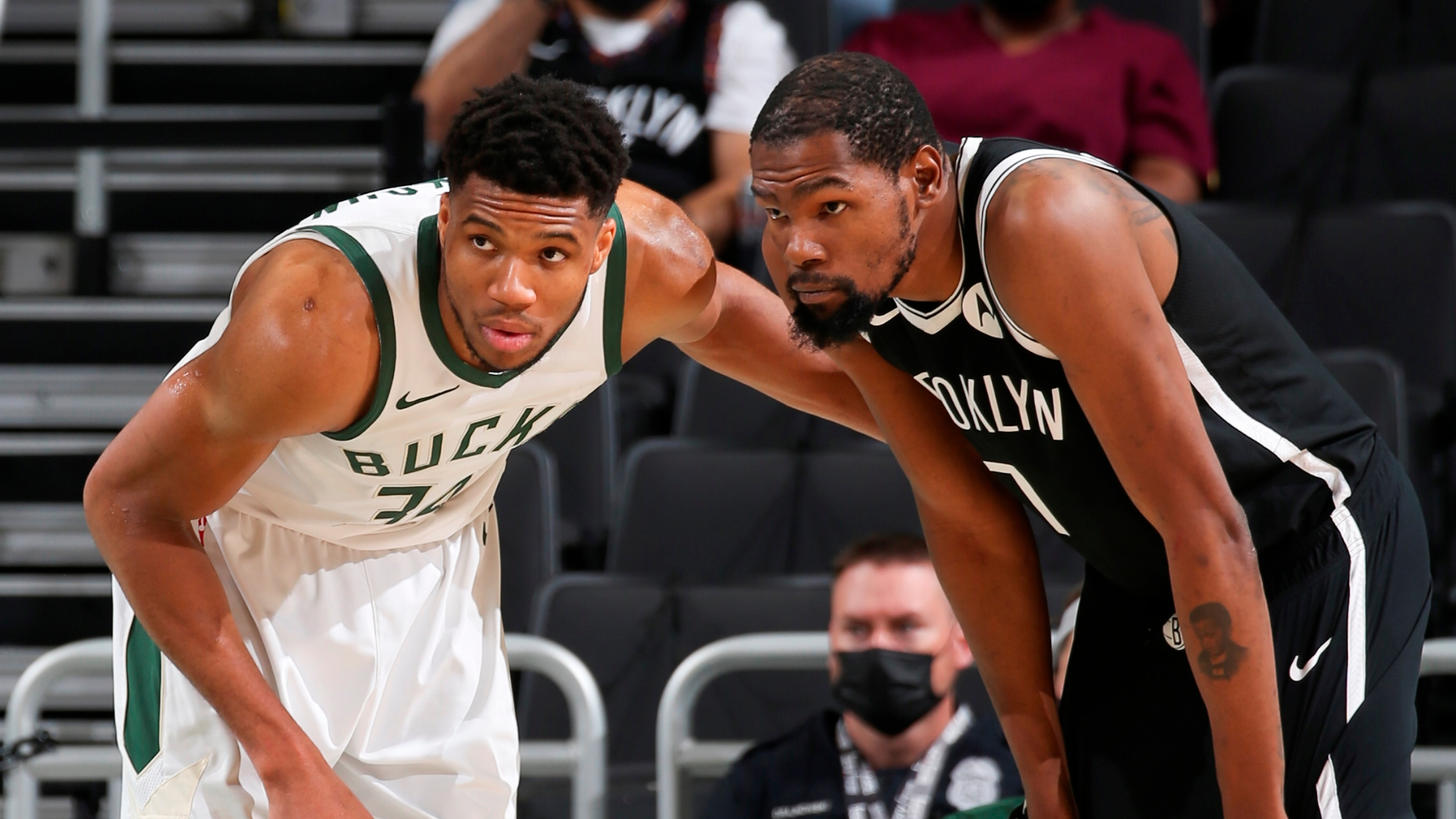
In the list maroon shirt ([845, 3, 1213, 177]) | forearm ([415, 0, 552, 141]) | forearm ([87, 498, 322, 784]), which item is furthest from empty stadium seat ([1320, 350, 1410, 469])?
forearm ([87, 498, 322, 784])

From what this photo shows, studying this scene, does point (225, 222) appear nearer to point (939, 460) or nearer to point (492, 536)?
point (492, 536)

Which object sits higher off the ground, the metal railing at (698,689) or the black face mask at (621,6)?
the black face mask at (621,6)

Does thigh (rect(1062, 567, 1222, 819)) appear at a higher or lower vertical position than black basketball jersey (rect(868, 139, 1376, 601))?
lower

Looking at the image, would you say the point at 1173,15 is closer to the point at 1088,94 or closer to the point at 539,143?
the point at 1088,94

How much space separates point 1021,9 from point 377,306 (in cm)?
301

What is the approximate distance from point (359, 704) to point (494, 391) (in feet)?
1.64

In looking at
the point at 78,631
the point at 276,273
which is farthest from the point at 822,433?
the point at 276,273

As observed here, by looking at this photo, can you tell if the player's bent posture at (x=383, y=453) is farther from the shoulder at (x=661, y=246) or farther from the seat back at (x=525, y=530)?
the seat back at (x=525, y=530)

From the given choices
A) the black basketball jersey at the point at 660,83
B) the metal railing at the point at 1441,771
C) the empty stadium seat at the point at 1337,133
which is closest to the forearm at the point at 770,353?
the metal railing at the point at 1441,771

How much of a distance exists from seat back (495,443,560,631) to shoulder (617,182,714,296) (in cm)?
163

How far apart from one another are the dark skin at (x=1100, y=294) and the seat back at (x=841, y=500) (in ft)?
6.44

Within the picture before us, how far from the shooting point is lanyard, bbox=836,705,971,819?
3.12 meters

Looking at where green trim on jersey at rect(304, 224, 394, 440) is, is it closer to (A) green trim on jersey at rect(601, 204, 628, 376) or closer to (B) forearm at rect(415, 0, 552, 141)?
(A) green trim on jersey at rect(601, 204, 628, 376)

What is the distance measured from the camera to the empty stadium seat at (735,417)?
4301 mm
